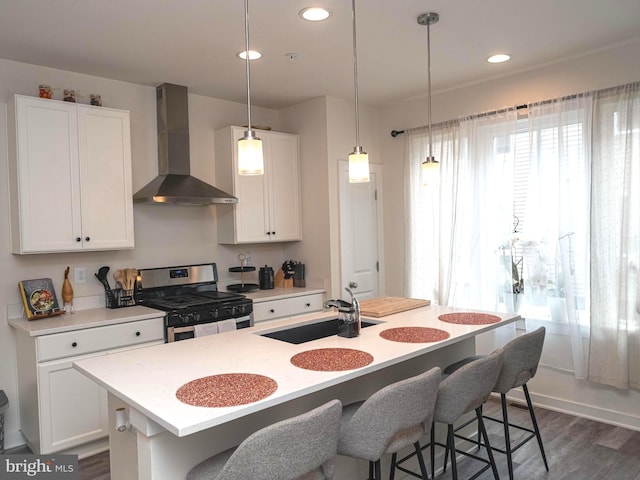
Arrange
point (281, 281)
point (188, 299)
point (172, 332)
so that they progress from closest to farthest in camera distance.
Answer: point (172, 332)
point (188, 299)
point (281, 281)

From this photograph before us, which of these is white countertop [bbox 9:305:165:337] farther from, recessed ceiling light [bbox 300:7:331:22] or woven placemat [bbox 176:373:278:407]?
recessed ceiling light [bbox 300:7:331:22]

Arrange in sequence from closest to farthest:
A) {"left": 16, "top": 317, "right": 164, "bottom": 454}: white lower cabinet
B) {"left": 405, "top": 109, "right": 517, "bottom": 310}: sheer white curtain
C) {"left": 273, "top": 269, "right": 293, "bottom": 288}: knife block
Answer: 1. {"left": 16, "top": 317, "right": 164, "bottom": 454}: white lower cabinet
2. {"left": 405, "top": 109, "right": 517, "bottom": 310}: sheer white curtain
3. {"left": 273, "top": 269, "right": 293, "bottom": 288}: knife block

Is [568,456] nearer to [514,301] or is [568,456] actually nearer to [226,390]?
[514,301]

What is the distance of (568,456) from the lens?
9.74ft

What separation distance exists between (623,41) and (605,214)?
3.86 feet

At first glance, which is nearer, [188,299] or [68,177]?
[68,177]

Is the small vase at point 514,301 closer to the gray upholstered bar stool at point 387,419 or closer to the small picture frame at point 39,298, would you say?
the gray upholstered bar stool at point 387,419

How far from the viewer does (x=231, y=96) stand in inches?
170

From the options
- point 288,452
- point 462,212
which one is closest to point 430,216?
point 462,212

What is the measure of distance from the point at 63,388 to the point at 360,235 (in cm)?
277

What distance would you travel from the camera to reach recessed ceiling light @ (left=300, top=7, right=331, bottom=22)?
2625mm

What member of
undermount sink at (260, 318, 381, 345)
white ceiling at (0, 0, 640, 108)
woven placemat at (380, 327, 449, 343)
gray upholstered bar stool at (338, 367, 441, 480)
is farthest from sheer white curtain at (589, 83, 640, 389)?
gray upholstered bar stool at (338, 367, 441, 480)

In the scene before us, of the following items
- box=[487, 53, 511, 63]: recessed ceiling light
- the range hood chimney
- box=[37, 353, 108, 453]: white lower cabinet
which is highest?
box=[487, 53, 511, 63]: recessed ceiling light

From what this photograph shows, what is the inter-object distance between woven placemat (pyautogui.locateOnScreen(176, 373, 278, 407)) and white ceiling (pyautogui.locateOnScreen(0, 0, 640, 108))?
1910 millimetres
